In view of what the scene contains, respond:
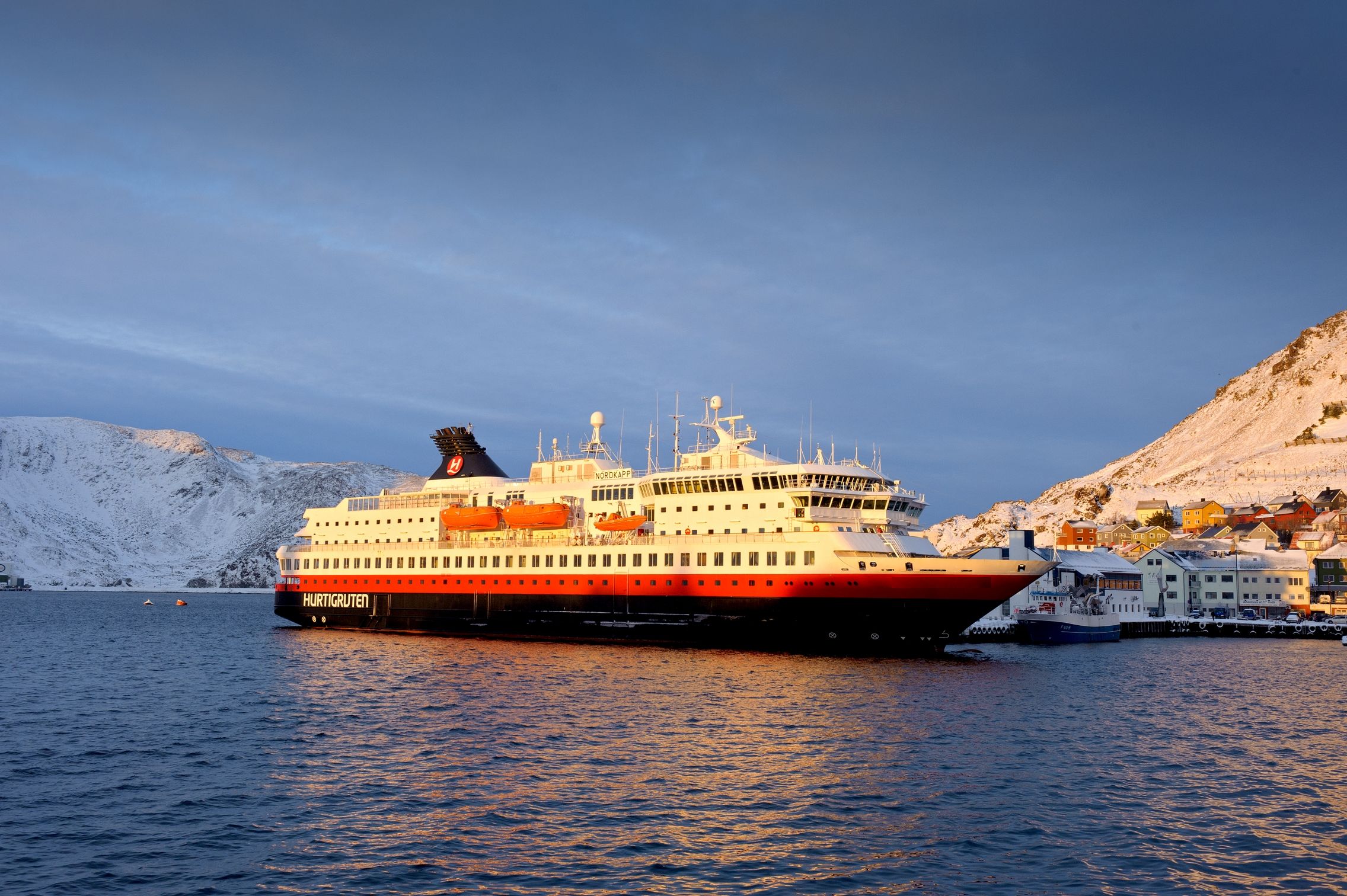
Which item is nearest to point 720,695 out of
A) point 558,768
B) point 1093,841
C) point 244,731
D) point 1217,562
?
point 558,768

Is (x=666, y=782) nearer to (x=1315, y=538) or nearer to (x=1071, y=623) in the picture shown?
(x=1071, y=623)

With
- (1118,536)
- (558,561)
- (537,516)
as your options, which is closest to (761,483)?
(558,561)

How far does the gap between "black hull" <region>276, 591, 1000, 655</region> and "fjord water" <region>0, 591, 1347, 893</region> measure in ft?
10.5

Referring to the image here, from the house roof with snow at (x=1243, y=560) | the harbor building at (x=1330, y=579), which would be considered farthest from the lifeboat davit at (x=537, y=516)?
the harbor building at (x=1330, y=579)

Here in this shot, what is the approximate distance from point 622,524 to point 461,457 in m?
18.5

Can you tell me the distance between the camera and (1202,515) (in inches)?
7077

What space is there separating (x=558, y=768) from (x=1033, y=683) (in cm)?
2698

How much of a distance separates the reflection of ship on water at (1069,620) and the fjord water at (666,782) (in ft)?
113

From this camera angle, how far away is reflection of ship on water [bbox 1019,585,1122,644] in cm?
8175

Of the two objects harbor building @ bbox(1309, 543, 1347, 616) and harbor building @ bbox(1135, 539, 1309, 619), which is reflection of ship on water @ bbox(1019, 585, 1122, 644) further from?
harbor building @ bbox(1309, 543, 1347, 616)

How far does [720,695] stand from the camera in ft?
123

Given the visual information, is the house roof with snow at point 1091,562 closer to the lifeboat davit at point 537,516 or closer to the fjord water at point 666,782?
the lifeboat davit at point 537,516

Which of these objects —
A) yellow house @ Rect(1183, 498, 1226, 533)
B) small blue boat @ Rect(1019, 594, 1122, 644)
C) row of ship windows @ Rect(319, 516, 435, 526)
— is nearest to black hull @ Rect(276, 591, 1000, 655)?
row of ship windows @ Rect(319, 516, 435, 526)

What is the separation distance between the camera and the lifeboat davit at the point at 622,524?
58.5m
